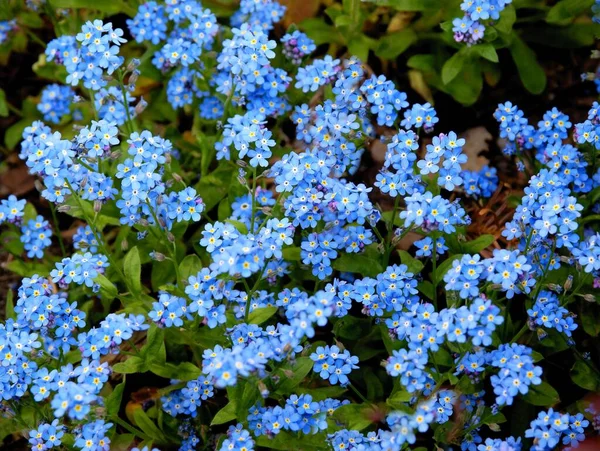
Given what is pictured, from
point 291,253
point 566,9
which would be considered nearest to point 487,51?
point 566,9

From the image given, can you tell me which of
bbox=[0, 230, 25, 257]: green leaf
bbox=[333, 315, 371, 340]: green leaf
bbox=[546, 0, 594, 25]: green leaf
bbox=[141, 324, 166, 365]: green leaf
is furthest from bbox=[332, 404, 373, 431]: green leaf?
bbox=[546, 0, 594, 25]: green leaf

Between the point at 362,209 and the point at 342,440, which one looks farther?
the point at 362,209

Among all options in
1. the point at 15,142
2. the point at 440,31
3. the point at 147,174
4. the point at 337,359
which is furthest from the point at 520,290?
the point at 15,142

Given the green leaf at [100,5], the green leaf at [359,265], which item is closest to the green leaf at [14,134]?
the green leaf at [100,5]

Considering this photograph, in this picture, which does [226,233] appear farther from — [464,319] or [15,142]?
[15,142]

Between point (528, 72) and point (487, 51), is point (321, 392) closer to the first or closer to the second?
point (487, 51)

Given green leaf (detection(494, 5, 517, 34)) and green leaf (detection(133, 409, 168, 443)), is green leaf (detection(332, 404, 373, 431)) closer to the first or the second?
green leaf (detection(133, 409, 168, 443))
